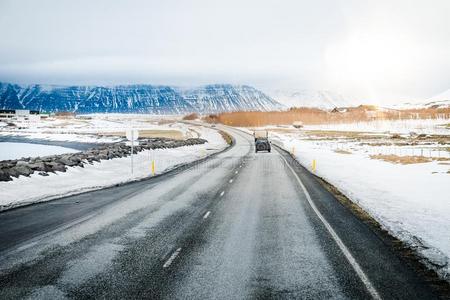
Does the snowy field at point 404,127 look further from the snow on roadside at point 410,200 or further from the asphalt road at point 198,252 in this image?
the asphalt road at point 198,252

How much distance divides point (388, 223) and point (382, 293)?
21.4ft

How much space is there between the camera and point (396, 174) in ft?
97.9

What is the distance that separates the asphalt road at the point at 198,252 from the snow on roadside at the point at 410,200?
955 mm

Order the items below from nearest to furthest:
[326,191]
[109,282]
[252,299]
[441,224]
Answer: [252,299] → [109,282] → [441,224] → [326,191]

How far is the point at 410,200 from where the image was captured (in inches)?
730

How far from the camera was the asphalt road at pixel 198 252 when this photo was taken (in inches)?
315

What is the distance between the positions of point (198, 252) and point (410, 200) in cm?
1174

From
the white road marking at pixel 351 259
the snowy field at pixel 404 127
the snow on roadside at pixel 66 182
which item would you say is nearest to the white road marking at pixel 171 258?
the white road marking at pixel 351 259

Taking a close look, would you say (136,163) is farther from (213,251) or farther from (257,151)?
(213,251)

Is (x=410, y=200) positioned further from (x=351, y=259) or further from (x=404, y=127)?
(x=404, y=127)

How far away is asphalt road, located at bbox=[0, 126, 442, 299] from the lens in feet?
26.2

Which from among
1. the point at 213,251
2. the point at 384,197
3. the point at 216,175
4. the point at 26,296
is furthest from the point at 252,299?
the point at 216,175

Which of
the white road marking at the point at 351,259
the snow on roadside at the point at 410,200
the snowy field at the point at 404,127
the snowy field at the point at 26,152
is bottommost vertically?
the snowy field at the point at 26,152

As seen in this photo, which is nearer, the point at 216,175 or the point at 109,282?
the point at 109,282
